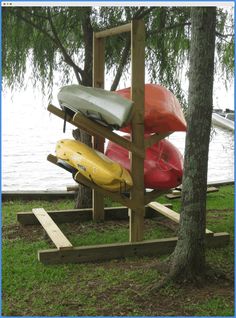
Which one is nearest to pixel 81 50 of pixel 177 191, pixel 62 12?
pixel 62 12

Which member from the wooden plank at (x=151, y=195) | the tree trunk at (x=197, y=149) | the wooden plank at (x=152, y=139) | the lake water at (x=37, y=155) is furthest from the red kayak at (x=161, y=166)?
the lake water at (x=37, y=155)

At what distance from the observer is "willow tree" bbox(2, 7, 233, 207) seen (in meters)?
4.88

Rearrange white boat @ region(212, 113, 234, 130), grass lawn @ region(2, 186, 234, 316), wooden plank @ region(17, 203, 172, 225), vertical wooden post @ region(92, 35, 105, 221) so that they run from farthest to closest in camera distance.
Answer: white boat @ region(212, 113, 234, 130), wooden plank @ region(17, 203, 172, 225), vertical wooden post @ region(92, 35, 105, 221), grass lawn @ region(2, 186, 234, 316)

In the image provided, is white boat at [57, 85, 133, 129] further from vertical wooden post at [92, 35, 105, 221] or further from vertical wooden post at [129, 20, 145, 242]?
vertical wooden post at [92, 35, 105, 221]

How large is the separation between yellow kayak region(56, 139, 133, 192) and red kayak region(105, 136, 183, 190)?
285 millimetres

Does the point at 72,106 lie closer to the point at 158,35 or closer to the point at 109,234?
the point at 109,234

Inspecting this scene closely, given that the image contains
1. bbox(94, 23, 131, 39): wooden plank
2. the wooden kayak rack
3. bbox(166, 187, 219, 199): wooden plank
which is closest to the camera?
the wooden kayak rack

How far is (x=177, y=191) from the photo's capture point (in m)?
6.11

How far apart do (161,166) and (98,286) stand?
133 cm

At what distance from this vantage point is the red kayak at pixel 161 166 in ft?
13.5

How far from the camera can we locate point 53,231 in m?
4.12

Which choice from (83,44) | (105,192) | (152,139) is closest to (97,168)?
(105,192)

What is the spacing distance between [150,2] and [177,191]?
129 inches

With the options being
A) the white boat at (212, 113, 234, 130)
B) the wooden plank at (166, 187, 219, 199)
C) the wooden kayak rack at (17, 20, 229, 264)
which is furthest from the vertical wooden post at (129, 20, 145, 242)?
the white boat at (212, 113, 234, 130)
